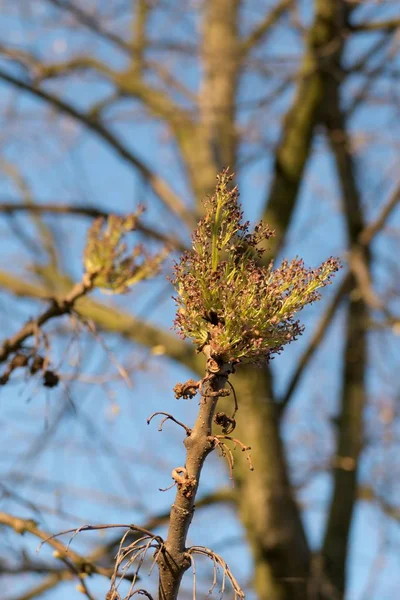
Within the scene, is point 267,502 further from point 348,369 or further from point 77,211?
point 77,211

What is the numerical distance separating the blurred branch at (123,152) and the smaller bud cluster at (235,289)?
2944 mm

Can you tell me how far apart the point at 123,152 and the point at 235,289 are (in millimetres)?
3447

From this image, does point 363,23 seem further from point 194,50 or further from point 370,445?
point 370,445

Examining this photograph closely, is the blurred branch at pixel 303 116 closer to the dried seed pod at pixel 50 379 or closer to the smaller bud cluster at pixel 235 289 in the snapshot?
the dried seed pod at pixel 50 379

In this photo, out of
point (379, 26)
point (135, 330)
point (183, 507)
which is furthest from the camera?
point (135, 330)

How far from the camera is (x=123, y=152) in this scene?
4.17m

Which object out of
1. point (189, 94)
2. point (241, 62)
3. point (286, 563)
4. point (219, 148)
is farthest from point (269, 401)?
point (189, 94)

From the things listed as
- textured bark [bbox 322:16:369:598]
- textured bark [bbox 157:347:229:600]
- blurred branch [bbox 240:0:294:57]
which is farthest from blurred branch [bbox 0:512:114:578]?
blurred branch [bbox 240:0:294:57]

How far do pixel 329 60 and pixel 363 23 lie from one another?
26 centimetres

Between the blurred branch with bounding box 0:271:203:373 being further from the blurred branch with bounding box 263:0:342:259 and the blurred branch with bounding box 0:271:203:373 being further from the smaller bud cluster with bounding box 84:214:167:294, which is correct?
the smaller bud cluster with bounding box 84:214:167:294

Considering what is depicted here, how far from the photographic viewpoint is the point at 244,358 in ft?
2.93

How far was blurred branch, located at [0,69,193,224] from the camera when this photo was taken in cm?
378

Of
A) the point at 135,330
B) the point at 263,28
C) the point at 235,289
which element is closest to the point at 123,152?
the point at 135,330

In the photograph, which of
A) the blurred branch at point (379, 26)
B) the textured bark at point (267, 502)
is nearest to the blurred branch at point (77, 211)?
the textured bark at point (267, 502)
